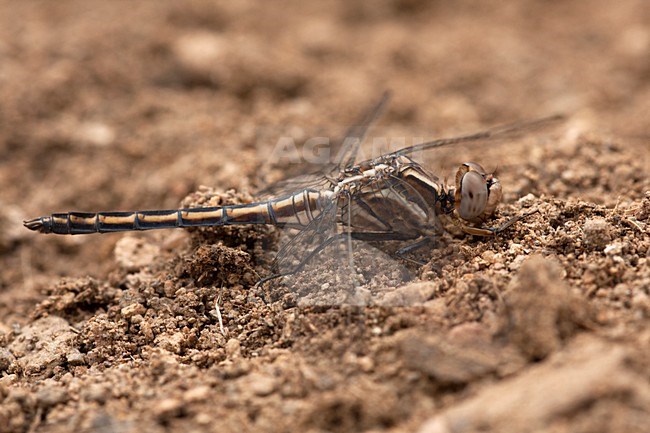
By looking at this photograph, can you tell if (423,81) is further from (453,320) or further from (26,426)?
(26,426)

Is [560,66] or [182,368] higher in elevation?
[560,66]

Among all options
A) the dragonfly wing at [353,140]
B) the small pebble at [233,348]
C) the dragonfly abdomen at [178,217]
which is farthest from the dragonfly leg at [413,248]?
the small pebble at [233,348]

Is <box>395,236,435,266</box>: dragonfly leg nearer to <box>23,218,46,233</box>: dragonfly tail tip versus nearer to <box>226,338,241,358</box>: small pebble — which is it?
<box>226,338,241,358</box>: small pebble

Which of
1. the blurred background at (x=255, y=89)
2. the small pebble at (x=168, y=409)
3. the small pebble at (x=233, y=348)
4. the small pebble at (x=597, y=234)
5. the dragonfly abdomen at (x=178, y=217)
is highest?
the blurred background at (x=255, y=89)

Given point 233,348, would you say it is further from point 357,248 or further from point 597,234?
point 597,234

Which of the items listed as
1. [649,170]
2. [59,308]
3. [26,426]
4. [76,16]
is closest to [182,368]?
[26,426]

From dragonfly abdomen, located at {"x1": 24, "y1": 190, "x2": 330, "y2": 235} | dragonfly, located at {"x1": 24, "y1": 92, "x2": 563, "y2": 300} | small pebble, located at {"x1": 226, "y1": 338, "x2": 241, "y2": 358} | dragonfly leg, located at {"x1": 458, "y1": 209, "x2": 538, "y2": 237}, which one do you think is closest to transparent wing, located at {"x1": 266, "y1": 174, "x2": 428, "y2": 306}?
dragonfly, located at {"x1": 24, "y1": 92, "x2": 563, "y2": 300}

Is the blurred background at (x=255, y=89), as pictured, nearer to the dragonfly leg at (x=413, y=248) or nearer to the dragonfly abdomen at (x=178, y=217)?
the dragonfly abdomen at (x=178, y=217)
